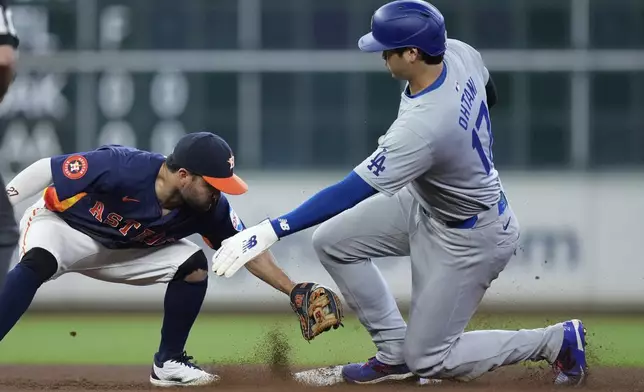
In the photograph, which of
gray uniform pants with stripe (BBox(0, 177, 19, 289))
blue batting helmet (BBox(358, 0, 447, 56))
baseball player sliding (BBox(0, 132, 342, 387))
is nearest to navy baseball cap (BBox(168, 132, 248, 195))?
baseball player sliding (BBox(0, 132, 342, 387))

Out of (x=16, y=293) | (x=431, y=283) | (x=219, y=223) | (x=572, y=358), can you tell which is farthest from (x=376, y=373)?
(x=16, y=293)

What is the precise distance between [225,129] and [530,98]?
10.6 feet

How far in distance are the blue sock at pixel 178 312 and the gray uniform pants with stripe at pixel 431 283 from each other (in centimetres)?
64

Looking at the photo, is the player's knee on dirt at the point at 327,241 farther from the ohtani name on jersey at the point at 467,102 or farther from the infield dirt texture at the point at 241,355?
the ohtani name on jersey at the point at 467,102

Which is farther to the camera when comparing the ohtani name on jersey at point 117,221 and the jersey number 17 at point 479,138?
the ohtani name on jersey at point 117,221

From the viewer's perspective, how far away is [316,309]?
531 cm

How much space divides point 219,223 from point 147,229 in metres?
0.34

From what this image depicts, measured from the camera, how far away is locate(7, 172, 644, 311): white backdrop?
11.9 metres

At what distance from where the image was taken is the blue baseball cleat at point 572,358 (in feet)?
18.1

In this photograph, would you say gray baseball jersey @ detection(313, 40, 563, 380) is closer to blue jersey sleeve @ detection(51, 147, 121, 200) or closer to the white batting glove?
the white batting glove

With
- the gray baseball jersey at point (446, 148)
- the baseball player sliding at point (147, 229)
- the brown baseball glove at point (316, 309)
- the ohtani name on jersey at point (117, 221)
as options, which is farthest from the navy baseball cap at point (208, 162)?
the gray baseball jersey at point (446, 148)

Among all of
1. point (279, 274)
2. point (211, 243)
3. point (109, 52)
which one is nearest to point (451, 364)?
point (279, 274)

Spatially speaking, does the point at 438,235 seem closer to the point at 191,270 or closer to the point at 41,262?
the point at 191,270

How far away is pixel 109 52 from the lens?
12602mm
